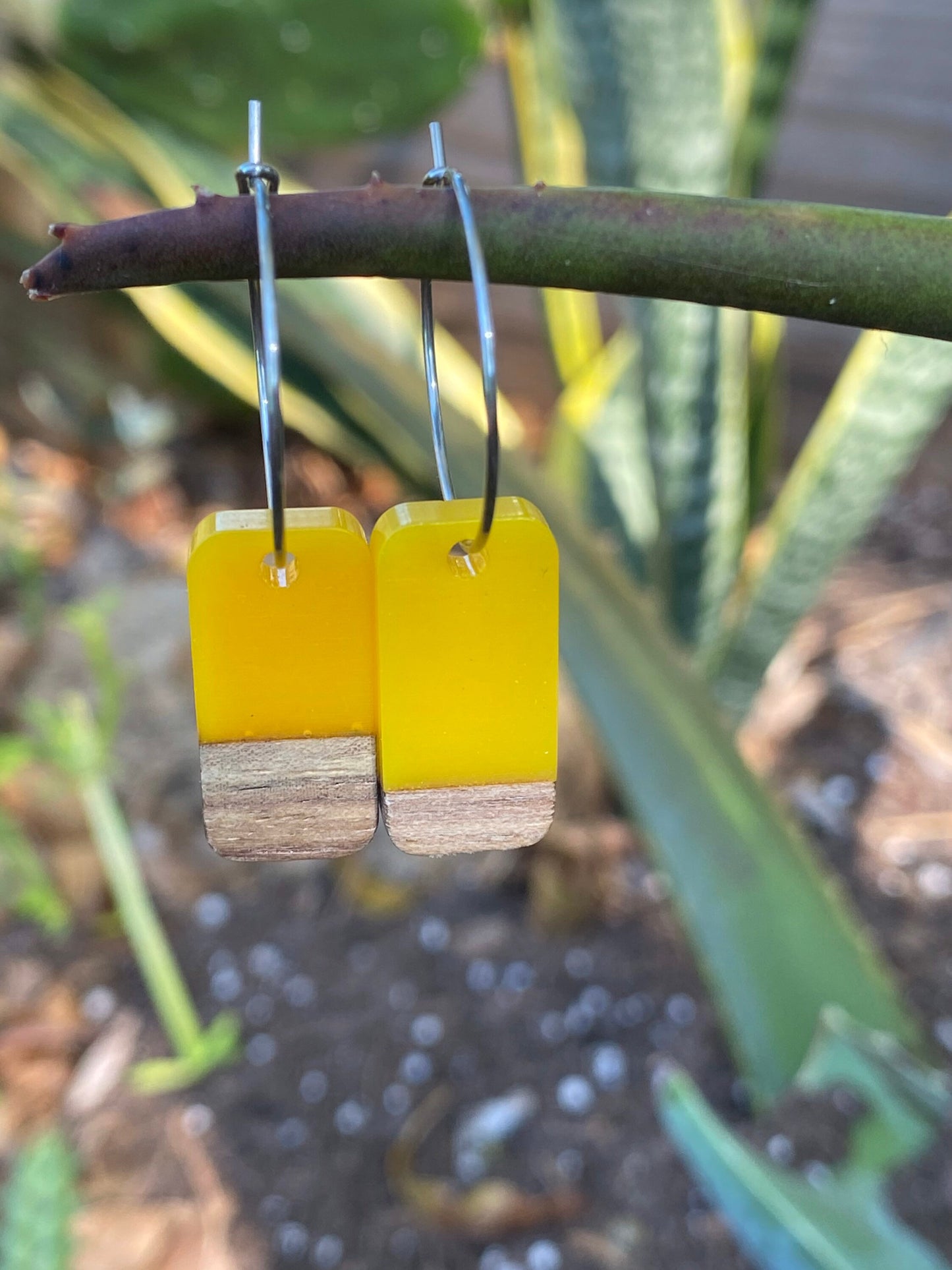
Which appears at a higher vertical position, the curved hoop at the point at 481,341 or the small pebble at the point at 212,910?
the curved hoop at the point at 481,341

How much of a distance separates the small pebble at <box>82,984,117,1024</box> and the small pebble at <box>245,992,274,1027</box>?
0.37 feet

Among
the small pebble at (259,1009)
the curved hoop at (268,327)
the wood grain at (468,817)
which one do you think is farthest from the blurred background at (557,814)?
the curved hoop at (268,327)

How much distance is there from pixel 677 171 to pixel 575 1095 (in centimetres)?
64

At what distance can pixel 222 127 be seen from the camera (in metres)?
1.26

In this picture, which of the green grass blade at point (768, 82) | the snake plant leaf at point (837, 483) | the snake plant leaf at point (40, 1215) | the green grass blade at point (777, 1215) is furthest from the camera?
the green grass blade at point (768, 82)

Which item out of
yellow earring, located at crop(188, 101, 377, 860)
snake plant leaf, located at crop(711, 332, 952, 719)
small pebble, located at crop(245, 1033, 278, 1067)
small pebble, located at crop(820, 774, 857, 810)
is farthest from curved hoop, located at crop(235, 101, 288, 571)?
small pebble, located at crop(820, 774, 857, 810)

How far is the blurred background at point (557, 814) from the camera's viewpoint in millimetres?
551

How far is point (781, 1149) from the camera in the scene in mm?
569

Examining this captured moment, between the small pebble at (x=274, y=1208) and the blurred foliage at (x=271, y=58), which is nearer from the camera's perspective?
the small pebble at (x=274, y=1208)

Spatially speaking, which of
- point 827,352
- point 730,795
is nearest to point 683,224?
point 730,795

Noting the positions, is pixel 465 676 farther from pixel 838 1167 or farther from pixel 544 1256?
pixel 544 1256

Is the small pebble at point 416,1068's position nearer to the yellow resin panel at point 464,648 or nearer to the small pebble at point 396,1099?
the small pebble at point 396,1099

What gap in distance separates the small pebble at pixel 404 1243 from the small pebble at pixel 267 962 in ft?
0.81

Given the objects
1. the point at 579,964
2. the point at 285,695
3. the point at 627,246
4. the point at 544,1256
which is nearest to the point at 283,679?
the point at 285,695
